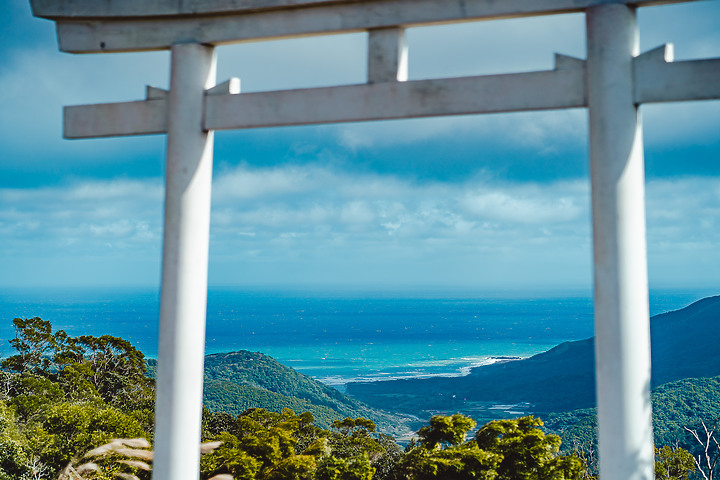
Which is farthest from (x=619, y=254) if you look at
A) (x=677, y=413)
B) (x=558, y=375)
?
(x=558, y=375)

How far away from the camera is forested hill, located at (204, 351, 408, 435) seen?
2866cm

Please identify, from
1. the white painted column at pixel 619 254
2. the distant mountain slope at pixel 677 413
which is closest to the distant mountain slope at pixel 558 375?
the distant mountain slope at pixel 677 413

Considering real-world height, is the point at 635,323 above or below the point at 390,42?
below

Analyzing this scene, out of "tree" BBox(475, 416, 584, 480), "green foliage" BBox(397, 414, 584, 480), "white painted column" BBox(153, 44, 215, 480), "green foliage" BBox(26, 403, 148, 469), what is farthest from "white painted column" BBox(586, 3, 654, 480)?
"green foliage" BBox(26, 403, 148, 469)

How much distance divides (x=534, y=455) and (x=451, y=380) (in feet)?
134

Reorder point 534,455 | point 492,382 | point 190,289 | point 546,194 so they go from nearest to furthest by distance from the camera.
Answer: point 190,289, point 534,455, point 492,382, point 546,194

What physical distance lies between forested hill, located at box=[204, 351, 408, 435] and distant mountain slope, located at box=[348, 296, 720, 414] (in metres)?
2.91

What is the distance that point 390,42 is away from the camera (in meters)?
1.89

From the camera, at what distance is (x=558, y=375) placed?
37.5 meters

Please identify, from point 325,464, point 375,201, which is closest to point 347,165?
point 375,201

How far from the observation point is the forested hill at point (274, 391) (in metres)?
28.7

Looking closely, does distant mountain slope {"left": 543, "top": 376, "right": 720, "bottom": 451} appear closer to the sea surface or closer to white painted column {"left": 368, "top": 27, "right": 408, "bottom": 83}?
white painted column {"left": 368, "top": 27, "right": 408, "bottom": 83}

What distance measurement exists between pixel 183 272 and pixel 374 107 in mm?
815

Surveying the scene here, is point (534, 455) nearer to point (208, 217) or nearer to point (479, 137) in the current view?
point (208, 217)
